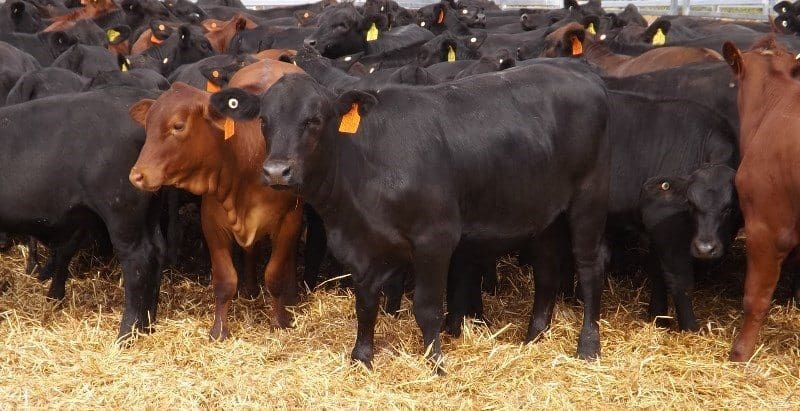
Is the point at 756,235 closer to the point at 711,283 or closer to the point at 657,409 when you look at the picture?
the point at 657,409

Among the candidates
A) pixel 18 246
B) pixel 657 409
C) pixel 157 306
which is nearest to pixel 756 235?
pixel 657 409

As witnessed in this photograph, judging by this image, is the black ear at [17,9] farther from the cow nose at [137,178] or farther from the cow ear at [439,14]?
the cow nose at [137,178]

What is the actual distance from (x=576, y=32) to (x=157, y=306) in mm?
4402

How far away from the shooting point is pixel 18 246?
24.6 feet

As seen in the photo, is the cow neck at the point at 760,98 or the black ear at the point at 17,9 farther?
the black ear at the point at 17,9

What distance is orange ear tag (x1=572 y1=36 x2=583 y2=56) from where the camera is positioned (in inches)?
342

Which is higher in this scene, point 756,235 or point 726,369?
point 756,235

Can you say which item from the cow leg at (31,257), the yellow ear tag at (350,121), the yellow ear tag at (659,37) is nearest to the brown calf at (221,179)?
the yellow ear tag at (350,121)

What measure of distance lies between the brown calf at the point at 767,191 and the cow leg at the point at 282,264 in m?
2.32

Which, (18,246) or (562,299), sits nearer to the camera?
(562,299)

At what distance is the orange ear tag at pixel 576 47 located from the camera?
8.68 meters

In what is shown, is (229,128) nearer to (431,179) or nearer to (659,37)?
A: (431,179)

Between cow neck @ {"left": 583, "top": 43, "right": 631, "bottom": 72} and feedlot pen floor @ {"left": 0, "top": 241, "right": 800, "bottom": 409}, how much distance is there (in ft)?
8.31

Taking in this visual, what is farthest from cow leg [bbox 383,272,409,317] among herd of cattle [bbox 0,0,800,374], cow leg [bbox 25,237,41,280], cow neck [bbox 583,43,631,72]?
cow neck [bbox 583,43,631,72]
